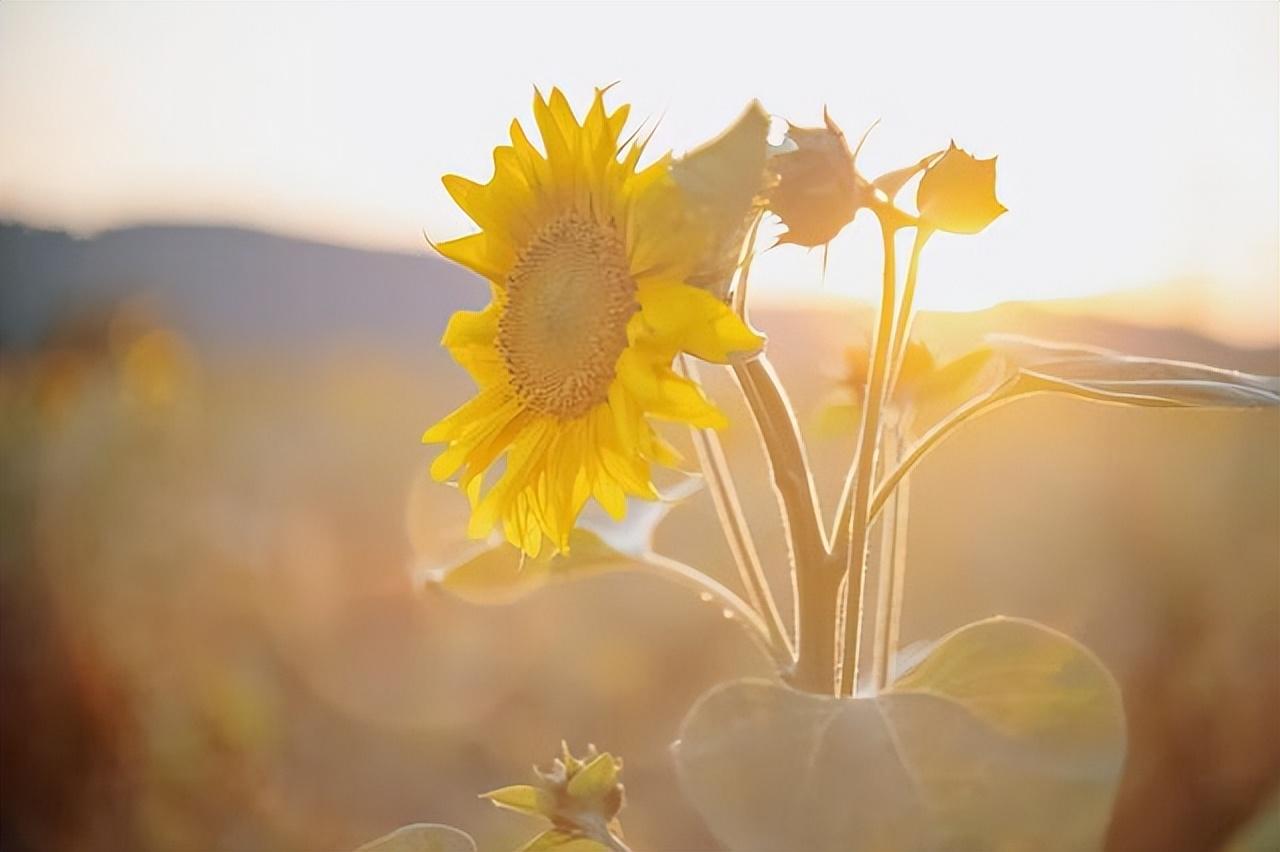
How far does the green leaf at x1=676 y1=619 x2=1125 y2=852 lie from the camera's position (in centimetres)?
35

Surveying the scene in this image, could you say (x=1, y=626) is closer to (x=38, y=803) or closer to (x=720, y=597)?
(x=38, y=803)

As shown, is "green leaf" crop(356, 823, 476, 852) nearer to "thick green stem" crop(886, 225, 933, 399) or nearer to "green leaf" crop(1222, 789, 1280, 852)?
"thick green stem" crop(886, 225, 933, 399)

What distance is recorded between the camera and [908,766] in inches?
A: 14.1

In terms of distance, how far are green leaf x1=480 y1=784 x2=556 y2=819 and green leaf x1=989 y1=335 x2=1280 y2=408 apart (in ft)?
0.79

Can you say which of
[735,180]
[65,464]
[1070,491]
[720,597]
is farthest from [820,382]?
[65,464]

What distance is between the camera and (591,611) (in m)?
1.40

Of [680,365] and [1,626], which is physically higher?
[680,365]

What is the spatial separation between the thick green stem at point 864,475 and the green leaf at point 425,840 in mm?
180

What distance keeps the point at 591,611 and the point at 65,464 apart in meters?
0.74

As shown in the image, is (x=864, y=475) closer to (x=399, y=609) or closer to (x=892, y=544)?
(x=892, y=544)

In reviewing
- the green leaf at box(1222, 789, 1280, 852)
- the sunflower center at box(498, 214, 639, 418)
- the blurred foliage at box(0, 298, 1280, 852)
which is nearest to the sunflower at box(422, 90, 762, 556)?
the sunflower center at box(498, 214, 639, 418)


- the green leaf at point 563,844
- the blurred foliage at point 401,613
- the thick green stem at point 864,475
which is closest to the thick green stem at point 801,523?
the thick green stem at point 864,475

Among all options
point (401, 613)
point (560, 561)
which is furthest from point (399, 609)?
point (560, 561)

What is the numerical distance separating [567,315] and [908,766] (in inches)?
8.5
